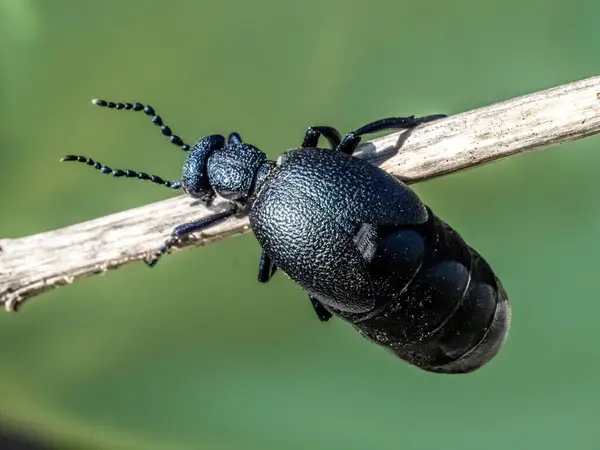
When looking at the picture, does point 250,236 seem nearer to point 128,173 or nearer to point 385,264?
point 128,173

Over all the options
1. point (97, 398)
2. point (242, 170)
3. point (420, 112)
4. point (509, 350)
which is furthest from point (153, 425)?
point (420, 112)

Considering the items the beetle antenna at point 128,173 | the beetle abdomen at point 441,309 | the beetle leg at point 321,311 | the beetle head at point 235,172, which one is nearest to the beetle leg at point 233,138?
the beetle head at point 235,172

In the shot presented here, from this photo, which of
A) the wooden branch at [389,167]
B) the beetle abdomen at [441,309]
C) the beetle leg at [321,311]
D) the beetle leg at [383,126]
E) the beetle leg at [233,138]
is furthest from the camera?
the beetle leg at [233,138]

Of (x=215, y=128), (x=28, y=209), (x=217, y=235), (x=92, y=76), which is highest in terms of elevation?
(x=92, y=76)

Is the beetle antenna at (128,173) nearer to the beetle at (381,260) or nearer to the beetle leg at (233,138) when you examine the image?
the beetle leg at (233,138)

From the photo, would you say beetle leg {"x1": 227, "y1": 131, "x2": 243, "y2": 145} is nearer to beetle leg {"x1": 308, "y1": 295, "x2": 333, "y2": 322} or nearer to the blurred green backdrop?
the blurred green backdrop

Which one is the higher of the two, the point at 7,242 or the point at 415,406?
the point at 7,242

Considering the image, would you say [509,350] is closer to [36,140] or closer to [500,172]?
[500,172]
